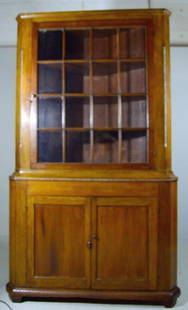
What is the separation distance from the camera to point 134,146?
82.6 inches

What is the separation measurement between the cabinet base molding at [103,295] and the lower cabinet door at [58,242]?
45 mm

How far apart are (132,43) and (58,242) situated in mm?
1485

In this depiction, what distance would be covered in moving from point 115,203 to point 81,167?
1.12 feet

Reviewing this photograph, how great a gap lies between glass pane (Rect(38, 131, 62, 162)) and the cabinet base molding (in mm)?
914

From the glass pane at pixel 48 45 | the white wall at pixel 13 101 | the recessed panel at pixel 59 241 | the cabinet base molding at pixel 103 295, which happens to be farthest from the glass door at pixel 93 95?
the white wall at pixel 13 101

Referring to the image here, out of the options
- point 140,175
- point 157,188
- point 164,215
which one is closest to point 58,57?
point 140,175

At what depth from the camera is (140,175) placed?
6.66 ft

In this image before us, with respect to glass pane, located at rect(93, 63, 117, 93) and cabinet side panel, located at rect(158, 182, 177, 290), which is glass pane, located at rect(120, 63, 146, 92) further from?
cabinet side panel, located at rect(158, 182, 177, 290)

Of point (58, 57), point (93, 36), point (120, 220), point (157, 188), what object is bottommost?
point (120, 220)

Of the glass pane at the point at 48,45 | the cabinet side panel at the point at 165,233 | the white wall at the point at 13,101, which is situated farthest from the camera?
the white wall at the point at 13,101

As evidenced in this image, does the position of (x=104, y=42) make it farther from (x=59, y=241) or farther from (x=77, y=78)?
(x=59, y=241)

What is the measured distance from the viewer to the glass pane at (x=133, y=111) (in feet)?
6.87

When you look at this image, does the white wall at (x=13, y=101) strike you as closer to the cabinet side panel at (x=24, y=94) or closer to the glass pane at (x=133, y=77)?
the cabinet side panel at (x=24, y=94)

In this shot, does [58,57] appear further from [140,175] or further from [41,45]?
[140,175]
